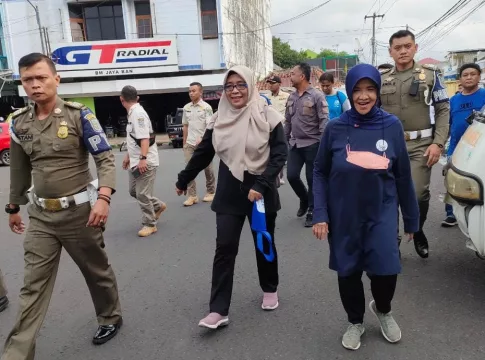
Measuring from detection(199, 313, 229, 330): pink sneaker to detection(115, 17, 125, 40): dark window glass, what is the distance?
81.1ft

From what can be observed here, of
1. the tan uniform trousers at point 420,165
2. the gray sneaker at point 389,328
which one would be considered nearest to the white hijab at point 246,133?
the gray sneaker at point 389,328

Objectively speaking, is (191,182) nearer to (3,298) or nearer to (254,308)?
(3,298)

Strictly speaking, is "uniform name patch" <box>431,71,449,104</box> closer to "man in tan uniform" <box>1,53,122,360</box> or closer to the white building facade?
"man in tan uniform" <box>1,53,122,360</box>

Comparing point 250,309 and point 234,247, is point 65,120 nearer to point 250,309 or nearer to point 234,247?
point 234,247

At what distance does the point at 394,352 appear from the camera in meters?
2.75

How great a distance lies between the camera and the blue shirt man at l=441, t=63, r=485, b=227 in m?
5.28

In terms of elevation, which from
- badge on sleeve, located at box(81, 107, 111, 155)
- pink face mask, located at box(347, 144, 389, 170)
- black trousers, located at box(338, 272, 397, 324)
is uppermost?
badge on sleeve, located at box(81, 107, 111, 155)

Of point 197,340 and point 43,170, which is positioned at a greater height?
point 43,170

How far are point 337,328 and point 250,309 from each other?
707 mm

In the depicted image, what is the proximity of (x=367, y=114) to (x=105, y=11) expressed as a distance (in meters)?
25.9

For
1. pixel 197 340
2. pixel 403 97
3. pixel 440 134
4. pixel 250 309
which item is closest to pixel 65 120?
pixel 197 340

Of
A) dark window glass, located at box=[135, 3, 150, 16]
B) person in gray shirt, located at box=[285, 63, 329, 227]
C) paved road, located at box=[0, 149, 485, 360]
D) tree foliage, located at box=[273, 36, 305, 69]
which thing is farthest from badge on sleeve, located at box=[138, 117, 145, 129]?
tree foliage, located at box=[273, 36, 305, 69]

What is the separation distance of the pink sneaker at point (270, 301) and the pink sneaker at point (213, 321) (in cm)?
Answer: 39

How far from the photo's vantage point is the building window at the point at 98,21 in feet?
82.3
